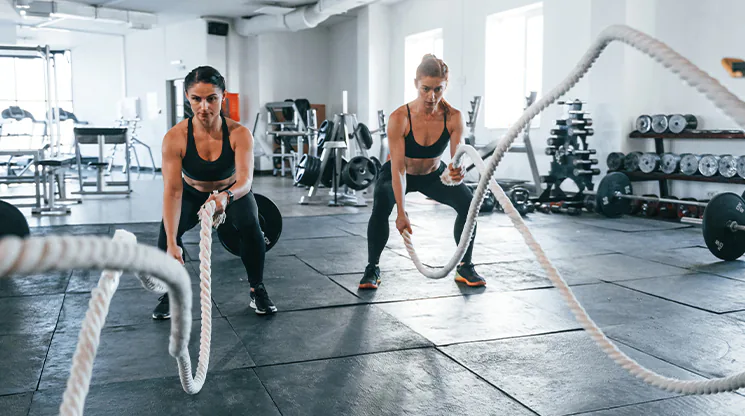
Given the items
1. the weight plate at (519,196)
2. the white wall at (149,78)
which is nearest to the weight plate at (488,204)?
the weight plate at (519,196)

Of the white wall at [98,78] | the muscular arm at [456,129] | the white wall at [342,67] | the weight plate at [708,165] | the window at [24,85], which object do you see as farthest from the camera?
the window at [24,85]

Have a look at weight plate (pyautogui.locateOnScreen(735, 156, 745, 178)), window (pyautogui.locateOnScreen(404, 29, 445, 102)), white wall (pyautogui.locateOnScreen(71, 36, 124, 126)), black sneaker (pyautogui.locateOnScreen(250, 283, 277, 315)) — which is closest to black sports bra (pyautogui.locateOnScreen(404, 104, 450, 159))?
black sneaker (pyautogui.locateOnScreen(250, 283, 277, 315))

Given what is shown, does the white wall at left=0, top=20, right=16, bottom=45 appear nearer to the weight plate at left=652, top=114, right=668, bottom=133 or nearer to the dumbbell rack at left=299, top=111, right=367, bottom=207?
the dumbbell rack at left=299, top=111, right=367, bottom=207

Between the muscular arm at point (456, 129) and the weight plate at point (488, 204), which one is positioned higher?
the muscular arm at point (456, 129)

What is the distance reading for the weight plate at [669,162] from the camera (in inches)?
235

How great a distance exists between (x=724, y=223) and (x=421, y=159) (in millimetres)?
2055

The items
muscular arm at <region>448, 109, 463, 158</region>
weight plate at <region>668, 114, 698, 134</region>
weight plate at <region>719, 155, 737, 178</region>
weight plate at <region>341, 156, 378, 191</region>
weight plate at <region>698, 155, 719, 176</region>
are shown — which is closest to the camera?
muscular arm at <region>448, 109, 463, 158</region>

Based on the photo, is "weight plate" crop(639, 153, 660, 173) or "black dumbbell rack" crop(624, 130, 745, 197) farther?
"weight plate" crop(639, 153, 660, 173)

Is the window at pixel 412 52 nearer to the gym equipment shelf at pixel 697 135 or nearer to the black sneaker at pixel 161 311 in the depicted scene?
the gym equipment shelf at pixel 697 135

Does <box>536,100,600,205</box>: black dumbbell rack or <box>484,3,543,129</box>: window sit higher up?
<box>484,3,543,129</box>: window

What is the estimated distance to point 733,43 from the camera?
580cm

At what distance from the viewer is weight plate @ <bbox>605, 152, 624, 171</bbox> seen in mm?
6426

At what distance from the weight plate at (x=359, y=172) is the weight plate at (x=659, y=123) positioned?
276 cm

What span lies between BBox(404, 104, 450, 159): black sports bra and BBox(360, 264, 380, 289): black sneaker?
63 cm
